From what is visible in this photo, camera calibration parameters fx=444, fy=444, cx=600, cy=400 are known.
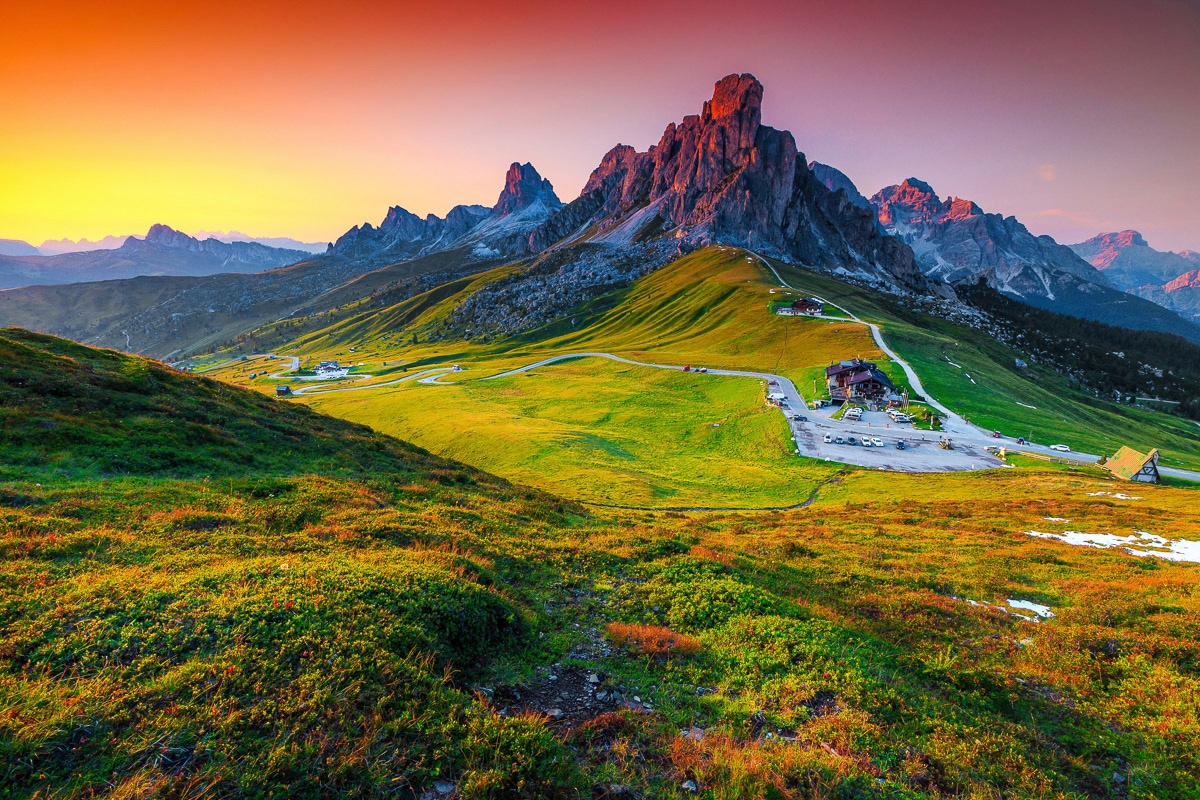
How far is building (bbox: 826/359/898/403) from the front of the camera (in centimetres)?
7731

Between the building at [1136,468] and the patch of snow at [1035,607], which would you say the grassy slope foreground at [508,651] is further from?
the building at [1136,468]

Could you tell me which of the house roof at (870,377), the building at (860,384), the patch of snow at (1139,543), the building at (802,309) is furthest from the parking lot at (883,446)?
the building at (802,309)

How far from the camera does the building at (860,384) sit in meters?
77.3

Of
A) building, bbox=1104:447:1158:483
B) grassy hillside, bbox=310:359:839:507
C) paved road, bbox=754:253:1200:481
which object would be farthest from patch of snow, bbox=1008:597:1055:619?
paved road, bbox=754:253:1200:481

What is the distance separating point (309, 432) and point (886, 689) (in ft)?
100

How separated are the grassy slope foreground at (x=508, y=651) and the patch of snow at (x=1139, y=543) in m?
2.56

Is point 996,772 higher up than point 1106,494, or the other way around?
point 996,772

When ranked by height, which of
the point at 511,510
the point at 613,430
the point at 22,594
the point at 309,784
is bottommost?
the point at 613,430

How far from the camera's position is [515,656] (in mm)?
10688

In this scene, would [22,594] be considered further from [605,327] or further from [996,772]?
[605,327]

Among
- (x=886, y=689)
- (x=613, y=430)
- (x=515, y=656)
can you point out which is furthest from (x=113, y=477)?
(x=613, y=430)

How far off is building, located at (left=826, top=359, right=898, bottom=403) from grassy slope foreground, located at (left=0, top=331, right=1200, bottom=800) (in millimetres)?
61964

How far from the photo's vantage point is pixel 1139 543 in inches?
934

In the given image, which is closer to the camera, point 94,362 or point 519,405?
point 94,362
